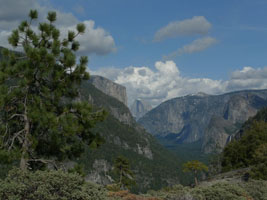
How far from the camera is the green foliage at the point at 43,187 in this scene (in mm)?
9741

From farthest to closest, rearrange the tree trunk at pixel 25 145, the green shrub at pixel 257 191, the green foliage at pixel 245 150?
the green foliage at pixel 245 150 < the green shrub at pixel 257 191 < the tree trunk at pixel 25 145

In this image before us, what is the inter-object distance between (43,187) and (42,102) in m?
5.44

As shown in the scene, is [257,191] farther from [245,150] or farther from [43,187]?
[245,150]

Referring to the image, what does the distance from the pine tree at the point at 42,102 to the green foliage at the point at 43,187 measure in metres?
2.81

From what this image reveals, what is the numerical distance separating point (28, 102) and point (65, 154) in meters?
3.64

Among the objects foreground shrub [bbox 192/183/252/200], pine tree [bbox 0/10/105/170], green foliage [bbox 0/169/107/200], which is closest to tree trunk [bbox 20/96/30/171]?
pine tree [bbox 0/10/105/170]

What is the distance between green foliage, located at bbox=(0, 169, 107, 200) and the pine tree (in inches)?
110

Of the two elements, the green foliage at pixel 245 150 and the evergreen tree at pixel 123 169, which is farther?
the green foliage at pixel 245 150

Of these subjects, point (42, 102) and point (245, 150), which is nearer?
point (42, 102)

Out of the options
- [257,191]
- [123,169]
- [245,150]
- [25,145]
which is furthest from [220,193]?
[245,150]

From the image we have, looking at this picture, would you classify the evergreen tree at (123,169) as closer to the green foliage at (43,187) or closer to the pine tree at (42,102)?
the pine tree at (42,102)

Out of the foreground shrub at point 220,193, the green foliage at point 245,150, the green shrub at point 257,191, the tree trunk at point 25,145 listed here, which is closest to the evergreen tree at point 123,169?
the green foliage at point 245,150

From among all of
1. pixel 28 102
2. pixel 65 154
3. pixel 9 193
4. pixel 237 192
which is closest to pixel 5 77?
pixel 28 102

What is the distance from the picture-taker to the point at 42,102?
14.2 metres
